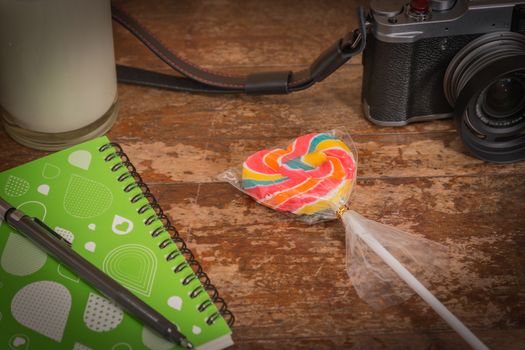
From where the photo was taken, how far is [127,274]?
27.1 inches

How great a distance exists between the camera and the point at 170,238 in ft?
2.37

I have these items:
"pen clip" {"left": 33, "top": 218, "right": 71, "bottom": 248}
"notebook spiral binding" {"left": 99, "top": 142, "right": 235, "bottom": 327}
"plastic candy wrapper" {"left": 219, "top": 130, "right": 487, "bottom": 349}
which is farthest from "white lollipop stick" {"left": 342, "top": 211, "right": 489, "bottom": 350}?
"pen clip" {"left": 33, "top": 218, "right": 71, "bottom": 248}

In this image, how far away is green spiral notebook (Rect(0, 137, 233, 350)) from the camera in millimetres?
644

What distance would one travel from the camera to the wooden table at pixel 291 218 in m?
0.67

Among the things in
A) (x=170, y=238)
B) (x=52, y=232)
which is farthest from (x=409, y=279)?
(x=52, y=232)

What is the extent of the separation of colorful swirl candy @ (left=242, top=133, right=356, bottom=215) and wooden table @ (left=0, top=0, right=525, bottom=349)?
19 mm

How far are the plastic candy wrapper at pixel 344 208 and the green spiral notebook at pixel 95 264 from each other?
0.35 ft

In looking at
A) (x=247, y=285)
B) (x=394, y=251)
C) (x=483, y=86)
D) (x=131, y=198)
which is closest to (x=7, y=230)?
(x=131, y=198)

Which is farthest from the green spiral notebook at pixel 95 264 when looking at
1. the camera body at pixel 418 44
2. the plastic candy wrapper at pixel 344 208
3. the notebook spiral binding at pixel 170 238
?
the camera body at pixel 418 44

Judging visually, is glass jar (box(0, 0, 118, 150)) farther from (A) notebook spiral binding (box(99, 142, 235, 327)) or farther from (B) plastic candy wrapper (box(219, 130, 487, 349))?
(B) plastic candy wrapper (box(219, 130, 487, 349))

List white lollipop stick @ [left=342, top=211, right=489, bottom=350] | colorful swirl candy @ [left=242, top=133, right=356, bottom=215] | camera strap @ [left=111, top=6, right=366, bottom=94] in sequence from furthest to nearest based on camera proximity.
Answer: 1. camera strap @ [left=111, top=6, right=366, bottom=94]
2. colorful swirl candy @ [left=242, top=133, right=356, bottom=215]
3. white lollipop stick @ [left=342, top=211, right=489, bottom=350]

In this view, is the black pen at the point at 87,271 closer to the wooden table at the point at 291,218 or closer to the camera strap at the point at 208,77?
the wooden table at the point at 291,218

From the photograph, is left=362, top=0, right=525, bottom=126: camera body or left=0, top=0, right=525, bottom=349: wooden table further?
left=362, top=0, right=525, bottom=126: camera body

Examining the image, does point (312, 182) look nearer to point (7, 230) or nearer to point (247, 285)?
point (247, 285)
